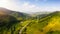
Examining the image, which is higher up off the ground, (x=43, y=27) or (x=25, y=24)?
(x=25, y=24)

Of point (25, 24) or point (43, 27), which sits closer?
point (25, 24)

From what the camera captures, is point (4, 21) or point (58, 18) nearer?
point (4, 21)

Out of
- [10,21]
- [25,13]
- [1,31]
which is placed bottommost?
[1,31]

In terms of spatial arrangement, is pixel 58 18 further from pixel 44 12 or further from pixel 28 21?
pixel 28 21

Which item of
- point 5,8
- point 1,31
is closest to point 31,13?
point 5,8

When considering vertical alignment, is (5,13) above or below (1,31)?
above

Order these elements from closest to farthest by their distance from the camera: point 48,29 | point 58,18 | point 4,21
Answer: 1. point 48,29
2. point 4,21
3. point 58,18

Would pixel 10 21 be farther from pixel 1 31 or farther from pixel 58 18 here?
pixel 58 18

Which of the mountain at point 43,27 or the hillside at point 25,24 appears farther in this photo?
the hillside at point 25,24

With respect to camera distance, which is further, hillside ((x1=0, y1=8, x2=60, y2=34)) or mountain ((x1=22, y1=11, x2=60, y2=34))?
hillside ((x1=0, y1=8, x2=60, y2=34))

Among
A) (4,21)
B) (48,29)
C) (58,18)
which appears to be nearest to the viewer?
(48,29)
